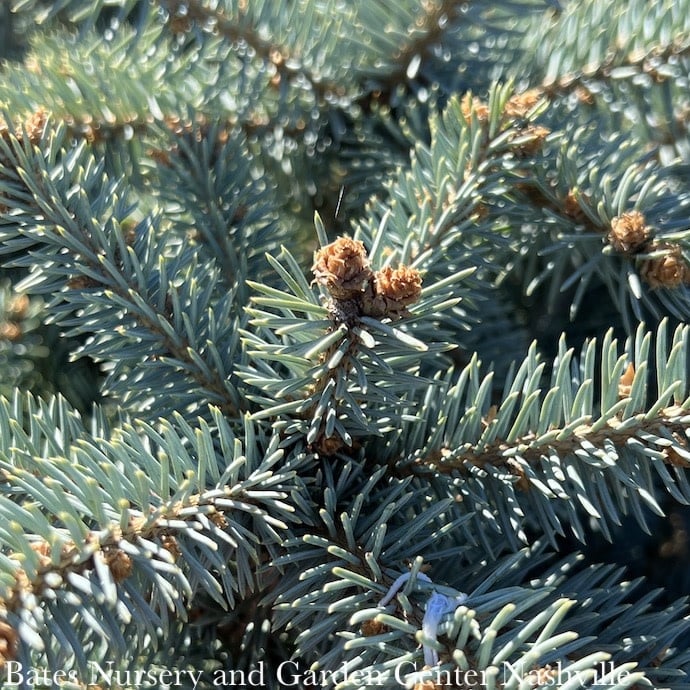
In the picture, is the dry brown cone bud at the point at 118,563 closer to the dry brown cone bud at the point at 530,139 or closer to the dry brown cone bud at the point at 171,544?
the dry brown cone bud at the point at 171,544

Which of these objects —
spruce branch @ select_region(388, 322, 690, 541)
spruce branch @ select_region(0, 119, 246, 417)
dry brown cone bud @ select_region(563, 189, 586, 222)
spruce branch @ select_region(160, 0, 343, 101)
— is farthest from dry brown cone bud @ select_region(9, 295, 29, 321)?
dry brown cone bud @ select_region(563, 189, 586, 222)

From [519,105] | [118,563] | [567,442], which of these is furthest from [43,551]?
[519,105]

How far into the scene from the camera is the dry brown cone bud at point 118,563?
0.37m

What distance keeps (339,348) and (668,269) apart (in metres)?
0.26

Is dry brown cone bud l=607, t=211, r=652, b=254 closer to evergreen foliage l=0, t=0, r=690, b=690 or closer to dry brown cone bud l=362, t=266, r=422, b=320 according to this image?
evergreen foliage l=0, t=0, r=690, b=690

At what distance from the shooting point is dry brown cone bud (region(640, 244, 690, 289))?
51cm

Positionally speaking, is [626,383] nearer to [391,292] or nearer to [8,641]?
[391,292]

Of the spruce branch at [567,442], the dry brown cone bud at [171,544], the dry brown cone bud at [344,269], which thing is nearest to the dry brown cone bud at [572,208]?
the spruce branch at [567,442]

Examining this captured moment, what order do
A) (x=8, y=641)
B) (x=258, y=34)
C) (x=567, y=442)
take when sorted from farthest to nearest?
1. (x=258, y=34)
2. (x=567, y=442)
3. (x=8, y=641)

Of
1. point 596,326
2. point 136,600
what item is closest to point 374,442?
point 136,600

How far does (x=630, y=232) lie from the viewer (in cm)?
52

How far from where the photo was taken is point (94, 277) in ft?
Answer: 1.56

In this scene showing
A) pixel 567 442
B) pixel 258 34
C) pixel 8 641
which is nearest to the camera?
pixel 8 641

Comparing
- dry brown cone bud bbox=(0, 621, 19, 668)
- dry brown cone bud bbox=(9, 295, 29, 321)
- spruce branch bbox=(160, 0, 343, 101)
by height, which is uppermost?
spruce branch bbox=(160, 0, 343, 101)
